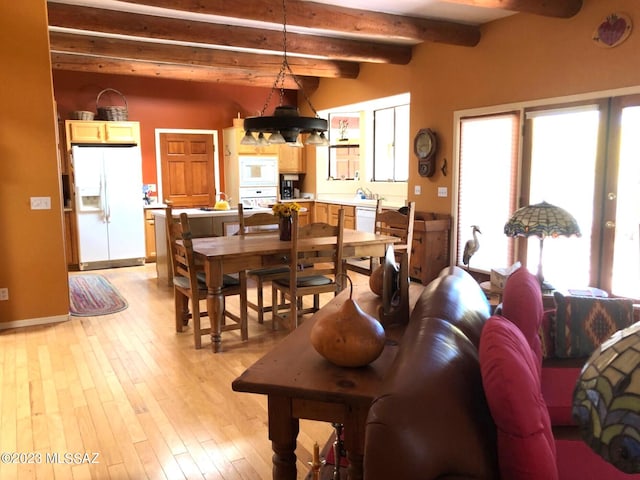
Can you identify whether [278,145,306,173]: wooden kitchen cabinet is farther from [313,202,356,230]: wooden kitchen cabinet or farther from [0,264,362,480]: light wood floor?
[0,264,362,480]: light wood floor

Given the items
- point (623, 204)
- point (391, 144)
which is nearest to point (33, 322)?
point (623, 204)

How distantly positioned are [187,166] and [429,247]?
431 centimetres

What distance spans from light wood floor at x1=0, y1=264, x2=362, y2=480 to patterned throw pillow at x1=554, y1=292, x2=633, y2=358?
1.30 metres

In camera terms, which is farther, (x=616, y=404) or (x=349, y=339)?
(x=349, y=339)

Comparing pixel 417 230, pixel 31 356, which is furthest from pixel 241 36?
pixel 31 356

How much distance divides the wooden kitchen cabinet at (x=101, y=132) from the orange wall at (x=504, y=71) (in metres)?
3.20

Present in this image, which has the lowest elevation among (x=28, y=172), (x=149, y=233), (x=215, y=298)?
(x=215, y=298)

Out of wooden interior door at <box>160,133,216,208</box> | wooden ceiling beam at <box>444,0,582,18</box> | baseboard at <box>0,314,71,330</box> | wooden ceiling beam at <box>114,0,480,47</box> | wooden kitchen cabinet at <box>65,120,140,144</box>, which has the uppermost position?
wooden ceiling beam at <box>114,0,480,47</box>

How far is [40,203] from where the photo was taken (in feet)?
14.6

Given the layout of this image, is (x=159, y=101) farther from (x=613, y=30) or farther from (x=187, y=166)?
(x=613, y=30)

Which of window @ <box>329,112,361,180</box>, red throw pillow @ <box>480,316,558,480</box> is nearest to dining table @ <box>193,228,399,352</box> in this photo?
red throw pillow @ <box>480,316,558,480</box>

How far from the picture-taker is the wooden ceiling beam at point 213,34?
4.76m

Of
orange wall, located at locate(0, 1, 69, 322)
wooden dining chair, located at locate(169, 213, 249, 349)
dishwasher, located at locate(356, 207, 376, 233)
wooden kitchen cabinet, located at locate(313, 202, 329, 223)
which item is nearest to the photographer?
wooden dining chair, located at locate(169, 213, 249, 349)

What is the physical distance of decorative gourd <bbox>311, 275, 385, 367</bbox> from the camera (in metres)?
1.61
